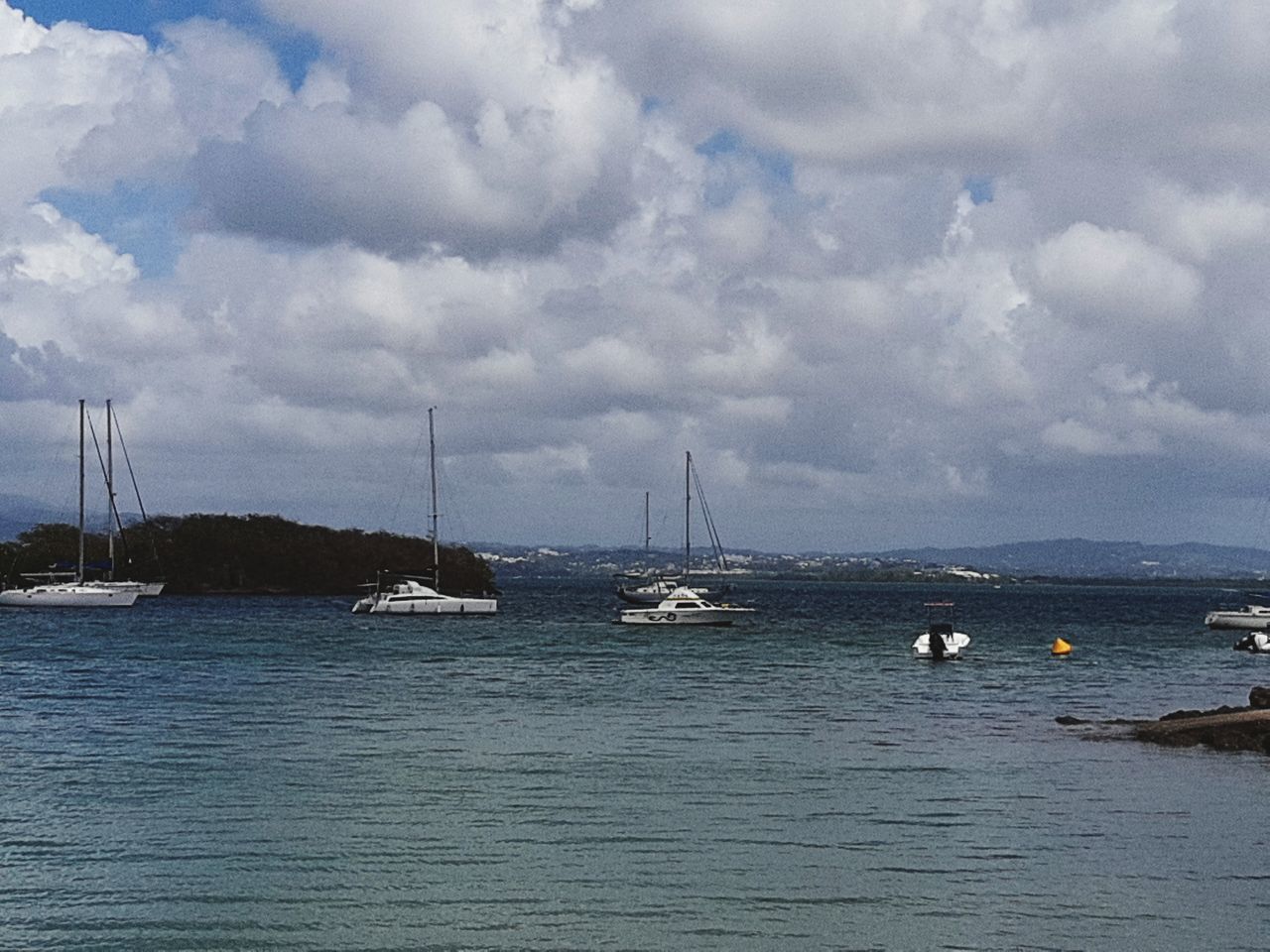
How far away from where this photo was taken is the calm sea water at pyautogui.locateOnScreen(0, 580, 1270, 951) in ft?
68.3

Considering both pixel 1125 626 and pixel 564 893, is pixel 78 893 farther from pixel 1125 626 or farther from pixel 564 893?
pixel 1125 626

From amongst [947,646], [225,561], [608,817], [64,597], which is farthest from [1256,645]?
[225,561]

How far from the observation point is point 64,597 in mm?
132750

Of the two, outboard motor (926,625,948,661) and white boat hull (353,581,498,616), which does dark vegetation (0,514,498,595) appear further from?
outboard motor (926,625,948,661)

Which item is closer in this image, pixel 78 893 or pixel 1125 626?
pixel 78 893

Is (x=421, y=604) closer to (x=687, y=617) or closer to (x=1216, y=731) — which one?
(x=687, y=617)

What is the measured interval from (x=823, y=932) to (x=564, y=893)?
411 cm

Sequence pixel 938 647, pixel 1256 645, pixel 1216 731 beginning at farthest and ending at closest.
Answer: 1. pixel 1256 645
2. pixel 938 647
3. pixel 1216 731

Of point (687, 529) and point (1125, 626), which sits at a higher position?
point (687, 529)

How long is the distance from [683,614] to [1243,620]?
50761 millimetres

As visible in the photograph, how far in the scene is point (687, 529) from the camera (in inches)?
5960

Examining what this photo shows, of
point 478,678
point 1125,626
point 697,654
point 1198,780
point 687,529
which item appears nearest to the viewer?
point 1198,780

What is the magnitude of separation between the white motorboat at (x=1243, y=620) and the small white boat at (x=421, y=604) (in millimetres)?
62743

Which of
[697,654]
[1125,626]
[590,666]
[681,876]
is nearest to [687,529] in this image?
[1125,626]
